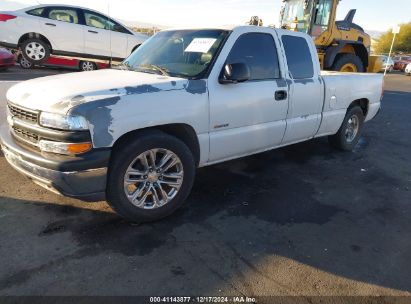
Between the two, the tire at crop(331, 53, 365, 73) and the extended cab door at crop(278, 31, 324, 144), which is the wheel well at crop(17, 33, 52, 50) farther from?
the tire at crop(331, 53, 365, 73)

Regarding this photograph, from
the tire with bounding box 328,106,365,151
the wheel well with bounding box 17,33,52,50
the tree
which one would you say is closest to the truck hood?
the tire with bounding box 328,106,365,151

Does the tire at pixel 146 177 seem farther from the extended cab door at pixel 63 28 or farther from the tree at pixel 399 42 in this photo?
the tree at pixel 399 42

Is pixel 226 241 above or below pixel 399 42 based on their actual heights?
below

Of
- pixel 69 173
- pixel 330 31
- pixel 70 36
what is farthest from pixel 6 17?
pixel 330 31

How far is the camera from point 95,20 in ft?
34.5

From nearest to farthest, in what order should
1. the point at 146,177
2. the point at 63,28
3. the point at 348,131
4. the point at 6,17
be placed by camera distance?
1. the point at 146,177
2. the point at 348,131
3. the point at 6,17
4. the point at 63,28

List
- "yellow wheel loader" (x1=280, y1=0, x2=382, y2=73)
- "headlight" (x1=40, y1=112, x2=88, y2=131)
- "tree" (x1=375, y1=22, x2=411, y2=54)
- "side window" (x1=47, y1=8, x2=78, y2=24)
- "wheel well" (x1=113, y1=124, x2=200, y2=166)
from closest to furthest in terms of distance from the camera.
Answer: "headlight" (x1=40, y1=112, x2=88, y2=131)
"wheel well" (x1=113, y1=124, x2=200, y2=166)
"side window" (x1=47, y1=8, x2=78, y2=24)
"yellow wheel loader" (x1=280, y1=0, x2=382, y2=73)
"tree" (x1=375, y1=22, x2=411, y2=54)

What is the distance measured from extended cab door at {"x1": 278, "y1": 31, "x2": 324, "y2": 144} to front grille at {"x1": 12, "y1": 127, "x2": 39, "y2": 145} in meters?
2.94

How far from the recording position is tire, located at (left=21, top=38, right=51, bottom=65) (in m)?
9.93

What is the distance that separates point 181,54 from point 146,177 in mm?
1486

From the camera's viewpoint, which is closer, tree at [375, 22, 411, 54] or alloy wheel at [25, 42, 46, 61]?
alloy wheel at [25, 42, 46, 61]

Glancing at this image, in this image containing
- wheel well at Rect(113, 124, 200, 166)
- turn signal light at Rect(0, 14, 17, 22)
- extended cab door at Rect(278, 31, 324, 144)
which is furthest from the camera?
turn signal light at Rect(0, 14, 17, 22)

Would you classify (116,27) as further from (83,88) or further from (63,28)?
(83,88)

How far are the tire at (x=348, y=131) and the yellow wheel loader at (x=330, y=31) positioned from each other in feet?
18.4
